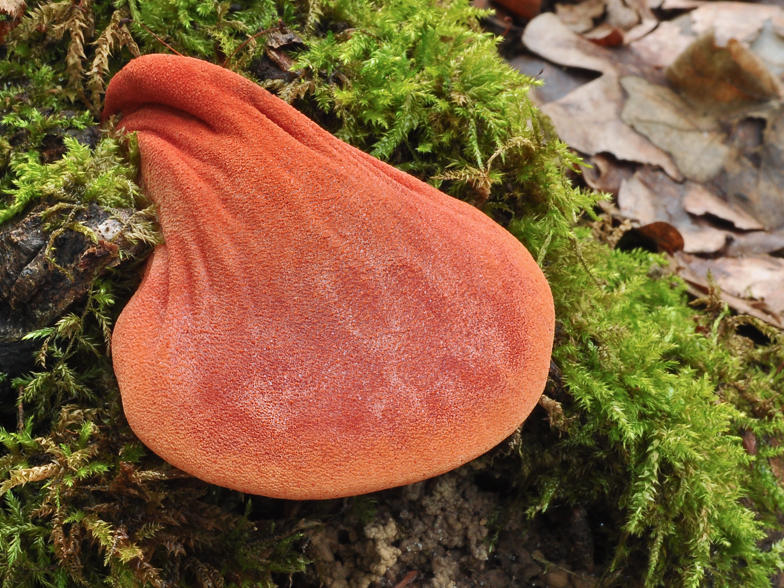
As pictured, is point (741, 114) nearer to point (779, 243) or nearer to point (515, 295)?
point (779, 243)

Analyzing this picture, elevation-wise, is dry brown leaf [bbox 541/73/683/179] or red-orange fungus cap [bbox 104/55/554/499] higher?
red-orange fungus cap [bbox 104/55/554/499]

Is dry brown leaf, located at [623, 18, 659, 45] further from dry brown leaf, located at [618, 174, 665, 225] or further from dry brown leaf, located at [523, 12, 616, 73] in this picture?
dry brown leaf, located at [618, 174, 665, 225]

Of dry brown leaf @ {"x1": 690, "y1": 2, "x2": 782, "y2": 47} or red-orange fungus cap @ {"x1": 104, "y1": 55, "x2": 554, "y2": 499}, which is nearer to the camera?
red-orange fungus cap @ {"x1": 104, "y1": 55, "x2": 554, "y2": 499}

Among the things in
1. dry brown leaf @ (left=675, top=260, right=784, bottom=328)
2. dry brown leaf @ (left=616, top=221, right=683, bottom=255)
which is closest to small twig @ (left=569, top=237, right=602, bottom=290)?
dry brown leaf @ (left=616, top=221, right=683, bottom=255)

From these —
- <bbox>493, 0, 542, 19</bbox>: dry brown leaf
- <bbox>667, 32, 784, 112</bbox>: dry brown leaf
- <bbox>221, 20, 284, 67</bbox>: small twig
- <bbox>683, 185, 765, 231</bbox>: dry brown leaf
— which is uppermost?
<bbox>221, 20, 284, 67</bbox>: small twig

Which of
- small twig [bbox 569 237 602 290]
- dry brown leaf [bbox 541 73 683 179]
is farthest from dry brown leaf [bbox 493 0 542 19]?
small twig [bbox 569 237 602 290]

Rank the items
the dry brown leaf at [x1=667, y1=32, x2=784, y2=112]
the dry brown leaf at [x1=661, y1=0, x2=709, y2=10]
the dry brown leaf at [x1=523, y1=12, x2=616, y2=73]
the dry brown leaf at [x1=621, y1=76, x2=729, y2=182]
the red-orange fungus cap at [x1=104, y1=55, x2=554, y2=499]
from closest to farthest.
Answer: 1. the red-orange fungus cap at [x1=104, y1=55, x2=554, y2=499]
2. the dry brown leaf at [x1=621, y1=76, x2=729, y2=182]
3. the dry brown leaf at [x1=667, y1=32, x2=784, y2=112]
4. the dry brown leaf at [x1=523, y1=12, x2=616, y2=73]
5. the dry brown leaf at [x1=661, y1=0, x2=709, y2=10]

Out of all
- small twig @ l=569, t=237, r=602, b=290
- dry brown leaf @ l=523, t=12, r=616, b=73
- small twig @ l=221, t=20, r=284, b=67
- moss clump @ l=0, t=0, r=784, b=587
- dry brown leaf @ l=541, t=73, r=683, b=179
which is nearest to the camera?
moss clump @ l=0, t=0, r=784, b=587

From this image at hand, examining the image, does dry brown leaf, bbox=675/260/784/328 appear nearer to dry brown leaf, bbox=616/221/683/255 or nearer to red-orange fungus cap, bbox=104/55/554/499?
Answer: dry brown leaf, bbox=616/221/683/255
